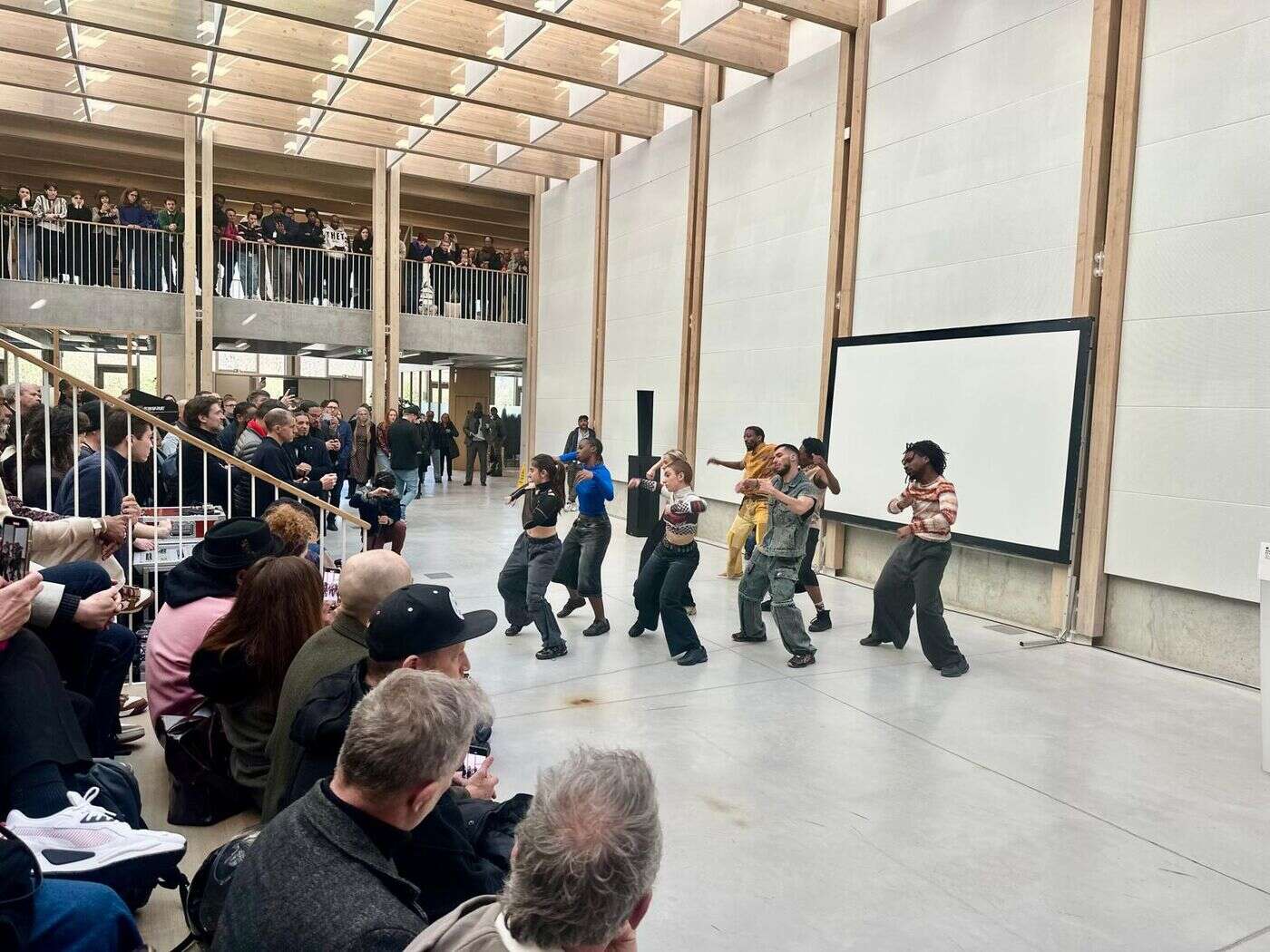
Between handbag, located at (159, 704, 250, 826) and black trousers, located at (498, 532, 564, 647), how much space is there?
3.02 metres

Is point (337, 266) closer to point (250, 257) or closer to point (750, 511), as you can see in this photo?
point (250, 257)

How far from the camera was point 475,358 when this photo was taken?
19.5m

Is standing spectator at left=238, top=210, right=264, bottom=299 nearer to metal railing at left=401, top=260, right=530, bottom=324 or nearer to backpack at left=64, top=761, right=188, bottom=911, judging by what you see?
metal railing at left=401, top=260, right=530, bottom=324

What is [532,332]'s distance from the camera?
1731 centimetres

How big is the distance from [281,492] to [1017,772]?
525cm

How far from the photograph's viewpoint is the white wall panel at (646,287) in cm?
1241

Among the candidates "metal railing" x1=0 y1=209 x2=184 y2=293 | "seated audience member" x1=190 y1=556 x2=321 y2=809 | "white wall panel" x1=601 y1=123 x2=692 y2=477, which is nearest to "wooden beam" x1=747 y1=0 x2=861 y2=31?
"white wall panel" x1=601 y1=123 x2=692 y2=477

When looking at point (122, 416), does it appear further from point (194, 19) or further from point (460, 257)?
point (460, 257)

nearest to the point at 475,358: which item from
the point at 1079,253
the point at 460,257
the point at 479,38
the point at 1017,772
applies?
the point at 460,257

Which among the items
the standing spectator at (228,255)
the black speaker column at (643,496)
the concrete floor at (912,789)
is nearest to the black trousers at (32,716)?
the concrete floor at (912,789)

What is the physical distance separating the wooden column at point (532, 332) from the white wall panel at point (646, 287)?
2.96m

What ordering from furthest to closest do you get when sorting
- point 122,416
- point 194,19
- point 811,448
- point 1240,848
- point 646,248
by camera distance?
point 646,248, point 194,19, point 811,448, point 122,416, point 1240,848

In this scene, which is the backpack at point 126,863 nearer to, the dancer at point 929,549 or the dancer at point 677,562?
the dancer at point 677,562

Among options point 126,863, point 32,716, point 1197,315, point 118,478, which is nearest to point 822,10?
point 1197,315
